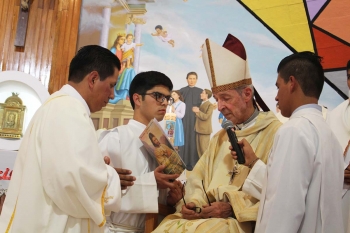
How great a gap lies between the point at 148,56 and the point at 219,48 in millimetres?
1866

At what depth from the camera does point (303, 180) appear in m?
2.26

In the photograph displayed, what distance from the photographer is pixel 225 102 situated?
3.34 m

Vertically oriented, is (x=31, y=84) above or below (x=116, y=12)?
below

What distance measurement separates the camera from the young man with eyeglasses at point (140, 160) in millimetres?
3074

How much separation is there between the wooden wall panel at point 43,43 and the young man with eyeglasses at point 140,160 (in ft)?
6.92

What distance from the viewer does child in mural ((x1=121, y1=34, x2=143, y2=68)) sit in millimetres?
5211

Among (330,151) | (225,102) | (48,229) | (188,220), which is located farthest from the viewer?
(225,102)

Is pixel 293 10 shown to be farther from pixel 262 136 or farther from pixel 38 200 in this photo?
pixel 38 200

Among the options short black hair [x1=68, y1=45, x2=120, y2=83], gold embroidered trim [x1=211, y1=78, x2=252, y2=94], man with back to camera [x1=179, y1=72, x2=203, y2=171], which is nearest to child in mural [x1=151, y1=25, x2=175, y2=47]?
man with back to camera [x1=179, y1=72, x2=203, y2=171]

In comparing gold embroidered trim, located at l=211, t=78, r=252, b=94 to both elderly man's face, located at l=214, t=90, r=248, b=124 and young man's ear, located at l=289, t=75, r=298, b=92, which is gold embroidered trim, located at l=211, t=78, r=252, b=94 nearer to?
elderly man's face, located at l=214, t=90, r=248, b=124

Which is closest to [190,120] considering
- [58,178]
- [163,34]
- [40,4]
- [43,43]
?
[163,34]

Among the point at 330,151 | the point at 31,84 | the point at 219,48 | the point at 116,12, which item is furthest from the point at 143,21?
the point at 330,151

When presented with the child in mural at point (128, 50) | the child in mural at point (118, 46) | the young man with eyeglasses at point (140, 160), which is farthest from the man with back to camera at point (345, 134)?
the child in mural at point (118, 46)

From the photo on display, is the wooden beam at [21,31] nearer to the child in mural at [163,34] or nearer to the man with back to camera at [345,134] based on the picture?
the child in mural at [163,34]
